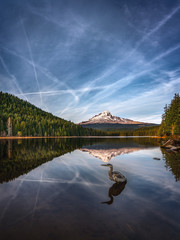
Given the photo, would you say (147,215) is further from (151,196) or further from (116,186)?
(116,186)

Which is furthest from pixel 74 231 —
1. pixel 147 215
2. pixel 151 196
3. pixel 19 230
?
pixel 151 196

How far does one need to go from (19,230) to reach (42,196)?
3.09 meters

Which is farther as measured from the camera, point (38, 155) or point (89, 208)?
point (38, 155)

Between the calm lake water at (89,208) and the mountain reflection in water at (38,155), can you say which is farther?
the mountain reflection in water at (38,155)

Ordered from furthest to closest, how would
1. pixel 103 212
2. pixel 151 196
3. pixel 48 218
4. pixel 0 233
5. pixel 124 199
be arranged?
pixel 151 196
pixel 124 199
pixel 103 212
pixel 48 218
pixel 0 233

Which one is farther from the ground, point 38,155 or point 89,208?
point 38,155

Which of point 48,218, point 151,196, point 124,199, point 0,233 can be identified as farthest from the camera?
point 151,196

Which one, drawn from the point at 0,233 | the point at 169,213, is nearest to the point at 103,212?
the point at 169,213

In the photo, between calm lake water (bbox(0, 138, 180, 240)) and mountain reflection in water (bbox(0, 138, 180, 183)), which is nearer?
calm lake water (bbox(0, 138, 180, 240))

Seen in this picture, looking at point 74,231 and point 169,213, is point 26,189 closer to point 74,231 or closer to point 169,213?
point 74,231

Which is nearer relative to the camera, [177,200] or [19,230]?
[19,230]

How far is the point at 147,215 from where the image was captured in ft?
20.6

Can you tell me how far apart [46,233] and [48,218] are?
36.8 inches

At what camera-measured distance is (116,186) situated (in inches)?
388
